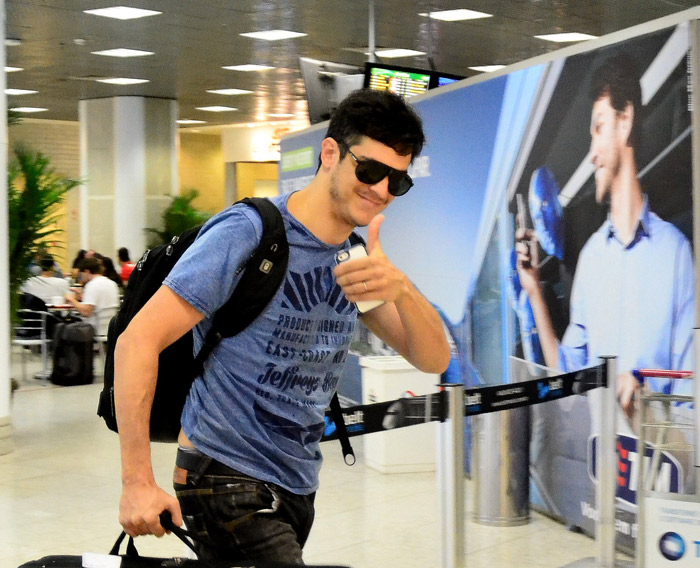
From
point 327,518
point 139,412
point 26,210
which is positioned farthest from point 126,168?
point 139,412

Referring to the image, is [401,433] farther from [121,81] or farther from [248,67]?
[121,81]

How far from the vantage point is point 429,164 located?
739 cm

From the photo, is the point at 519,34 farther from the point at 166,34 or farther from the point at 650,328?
the point at 650,328

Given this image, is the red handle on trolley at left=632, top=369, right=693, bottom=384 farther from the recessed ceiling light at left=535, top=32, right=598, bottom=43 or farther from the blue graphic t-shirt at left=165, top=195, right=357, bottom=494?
the recessed ceiling light at left=535, top=32, right=598, bottom=43

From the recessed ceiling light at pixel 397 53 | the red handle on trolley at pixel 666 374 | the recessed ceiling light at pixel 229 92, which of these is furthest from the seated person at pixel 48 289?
the red handle on trolley at pixel 666 374

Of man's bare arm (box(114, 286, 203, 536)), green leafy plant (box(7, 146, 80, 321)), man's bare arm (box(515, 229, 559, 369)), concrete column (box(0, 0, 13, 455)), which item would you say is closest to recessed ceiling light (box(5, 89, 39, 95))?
green leafy plant (box(7, 146, 80, 321))

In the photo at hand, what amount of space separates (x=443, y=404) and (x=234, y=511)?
62.4 inches

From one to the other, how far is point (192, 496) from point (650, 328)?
11.3ft

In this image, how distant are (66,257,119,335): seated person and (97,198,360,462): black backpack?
10.2 m

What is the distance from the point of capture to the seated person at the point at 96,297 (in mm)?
12094

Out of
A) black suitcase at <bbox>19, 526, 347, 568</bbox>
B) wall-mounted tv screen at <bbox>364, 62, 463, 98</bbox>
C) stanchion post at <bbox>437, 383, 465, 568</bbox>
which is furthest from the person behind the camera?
wall-mounted tv screen at <bbox>364, 62, 463, 98</bbox>

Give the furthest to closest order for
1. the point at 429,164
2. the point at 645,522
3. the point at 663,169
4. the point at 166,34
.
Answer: the point at 166,34
the point at 429,164
the point at 663,169
the point at 645,522

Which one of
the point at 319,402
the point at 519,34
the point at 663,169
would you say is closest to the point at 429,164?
the point at 663,169

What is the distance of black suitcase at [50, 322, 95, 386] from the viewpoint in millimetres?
11633
